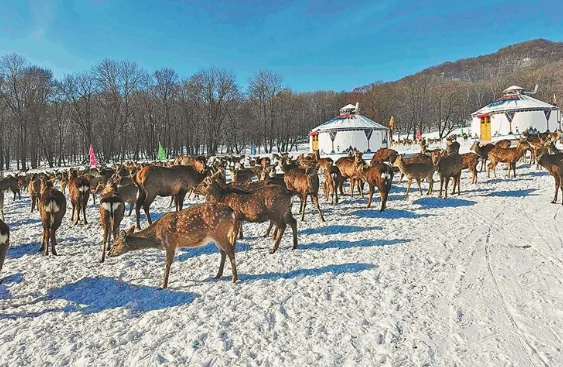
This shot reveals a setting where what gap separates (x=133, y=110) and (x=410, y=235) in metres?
66.0

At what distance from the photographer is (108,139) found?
215 ft

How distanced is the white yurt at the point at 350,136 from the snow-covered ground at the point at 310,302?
1395 inches

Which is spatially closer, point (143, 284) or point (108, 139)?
point (143, 284)

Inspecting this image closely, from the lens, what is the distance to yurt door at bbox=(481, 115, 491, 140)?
44.1m

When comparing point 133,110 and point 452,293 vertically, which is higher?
point 133,110

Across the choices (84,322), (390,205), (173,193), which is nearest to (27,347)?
(84,322)

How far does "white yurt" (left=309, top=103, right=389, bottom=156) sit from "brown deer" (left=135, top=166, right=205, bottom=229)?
34.1 m

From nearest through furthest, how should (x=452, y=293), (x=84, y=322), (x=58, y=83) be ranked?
(x=84, y=322) → (x=452, y=293) → (x=58, y=83)

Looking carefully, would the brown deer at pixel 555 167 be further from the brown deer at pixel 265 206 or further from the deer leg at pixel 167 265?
the deer leg at pixel 167 265

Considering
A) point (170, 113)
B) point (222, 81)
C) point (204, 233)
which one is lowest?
point (204, 233)

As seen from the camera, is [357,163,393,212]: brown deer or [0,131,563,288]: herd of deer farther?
[357,163,393,212]: brown deer

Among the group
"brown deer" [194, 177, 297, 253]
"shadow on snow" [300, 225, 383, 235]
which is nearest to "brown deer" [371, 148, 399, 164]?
"shadow on snow" [300, 225, 383, 235]

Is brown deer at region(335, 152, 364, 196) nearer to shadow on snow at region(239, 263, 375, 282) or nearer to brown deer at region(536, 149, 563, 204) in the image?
brown deer at region(536, 149, 563, 204)

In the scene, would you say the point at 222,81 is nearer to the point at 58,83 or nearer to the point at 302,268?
the point at 58,83
